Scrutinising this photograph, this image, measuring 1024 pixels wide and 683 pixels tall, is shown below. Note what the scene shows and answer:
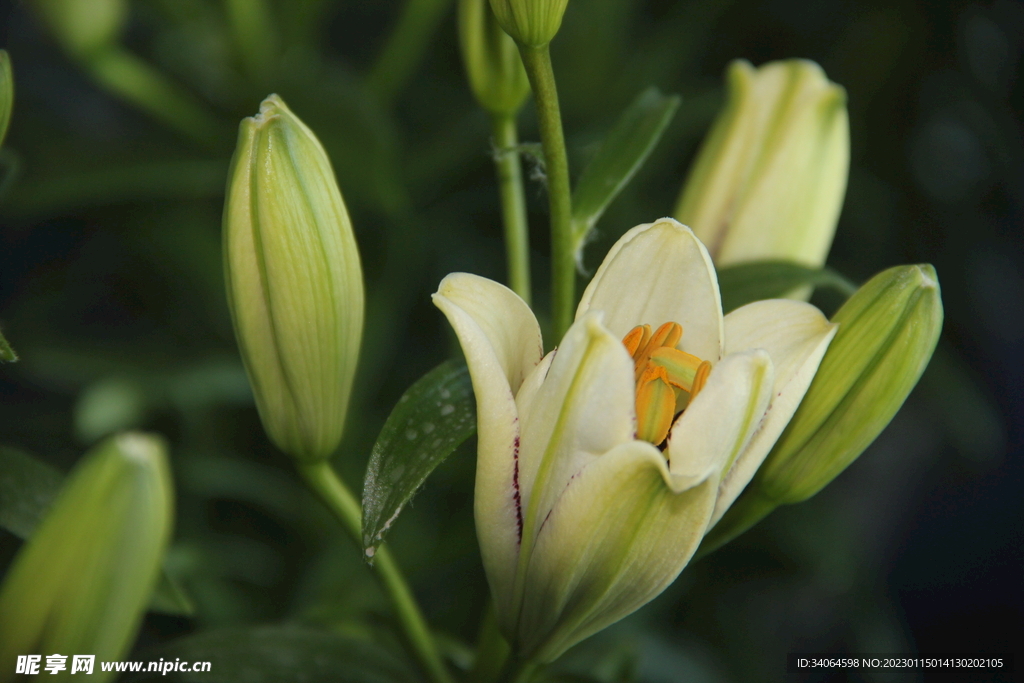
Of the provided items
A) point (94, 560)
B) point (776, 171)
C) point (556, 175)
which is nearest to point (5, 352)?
point (94, 560)

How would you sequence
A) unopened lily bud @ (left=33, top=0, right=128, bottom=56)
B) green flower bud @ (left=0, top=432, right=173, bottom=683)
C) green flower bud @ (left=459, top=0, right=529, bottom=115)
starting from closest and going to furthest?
green flower bud @ (left=0, top=432, right=173, bottom=683) → green flower bud @ (left=459, top=0, right=529, bottom=115) → unopened lily bud @ (left=33, top=0, right=128, bottom=56)

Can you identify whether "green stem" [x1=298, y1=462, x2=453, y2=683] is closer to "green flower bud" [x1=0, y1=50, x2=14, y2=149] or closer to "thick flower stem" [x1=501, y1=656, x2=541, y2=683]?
"thick flower stem" [x1=501, y1=656, x2=541, y2=683]

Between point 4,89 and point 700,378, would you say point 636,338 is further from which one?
point 4,89

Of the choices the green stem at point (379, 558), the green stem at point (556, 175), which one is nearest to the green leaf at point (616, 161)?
the green stem at point (556, 175)

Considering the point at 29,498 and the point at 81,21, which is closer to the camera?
the point at 29,498

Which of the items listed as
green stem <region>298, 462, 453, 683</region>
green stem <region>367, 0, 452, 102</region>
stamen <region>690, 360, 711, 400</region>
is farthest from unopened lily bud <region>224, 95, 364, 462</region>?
green stem <region>367, 0, 452, 102</region>

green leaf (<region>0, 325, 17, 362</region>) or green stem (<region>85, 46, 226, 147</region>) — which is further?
green stem (<region>85, 46, 226, 147</region>)
